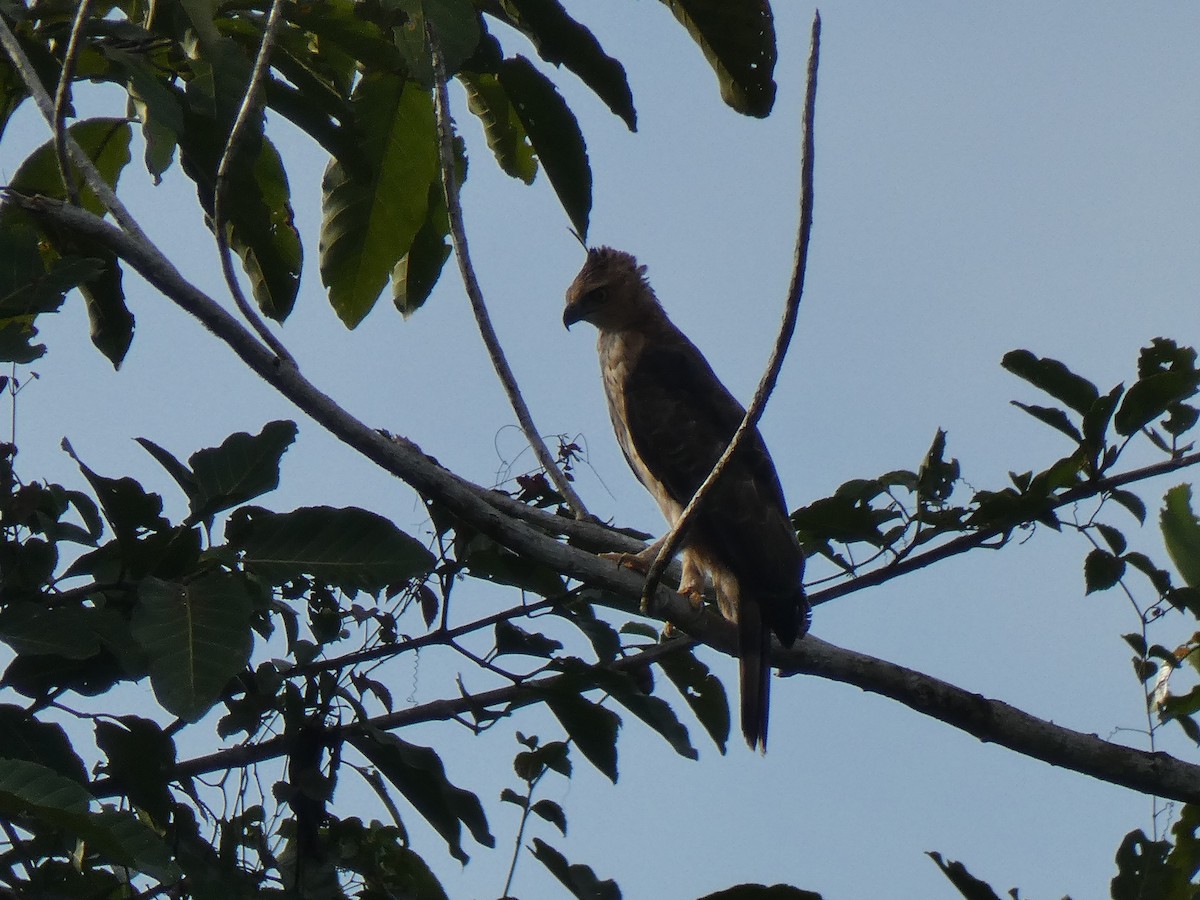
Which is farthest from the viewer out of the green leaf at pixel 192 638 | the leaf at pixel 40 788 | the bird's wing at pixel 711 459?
the bird's wing at pixel 711 459

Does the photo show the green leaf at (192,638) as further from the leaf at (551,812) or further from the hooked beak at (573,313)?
the hooked beak at (573,313)

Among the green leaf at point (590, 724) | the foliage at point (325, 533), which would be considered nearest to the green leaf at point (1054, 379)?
the foliage at point (325, 533)

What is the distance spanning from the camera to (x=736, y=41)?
2613 millimetres

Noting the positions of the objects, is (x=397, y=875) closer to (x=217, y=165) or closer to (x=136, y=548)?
(x=136, y=548)

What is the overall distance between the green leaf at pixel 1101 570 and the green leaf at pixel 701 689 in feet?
3.18

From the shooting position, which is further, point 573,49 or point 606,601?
point 606,601

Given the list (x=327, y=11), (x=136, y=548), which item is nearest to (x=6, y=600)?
(x=136, y=548)

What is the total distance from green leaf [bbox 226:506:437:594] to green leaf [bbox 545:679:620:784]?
1.81 feet

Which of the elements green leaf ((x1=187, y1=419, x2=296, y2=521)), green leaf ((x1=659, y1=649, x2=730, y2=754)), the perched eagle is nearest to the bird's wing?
the perched eagle

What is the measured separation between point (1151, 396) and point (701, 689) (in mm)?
1350

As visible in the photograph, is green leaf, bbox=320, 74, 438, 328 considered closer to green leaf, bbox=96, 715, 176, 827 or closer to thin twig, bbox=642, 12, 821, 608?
thin twig, bbox=642, 12, 821, 608

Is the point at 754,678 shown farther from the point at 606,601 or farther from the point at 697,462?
the point at 606,601

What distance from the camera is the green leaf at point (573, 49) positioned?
269 cm

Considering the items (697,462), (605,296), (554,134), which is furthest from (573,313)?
(554,134)
